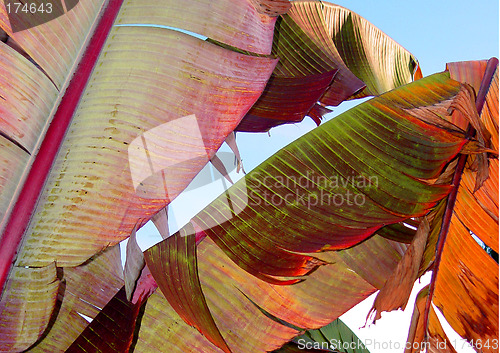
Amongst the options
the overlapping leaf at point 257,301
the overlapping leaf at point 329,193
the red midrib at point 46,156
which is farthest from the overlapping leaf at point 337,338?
the red midrib at point 46,156

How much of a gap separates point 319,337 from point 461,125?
0.83 meters

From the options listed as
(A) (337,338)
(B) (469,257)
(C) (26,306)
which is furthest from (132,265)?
(A) (337,338)

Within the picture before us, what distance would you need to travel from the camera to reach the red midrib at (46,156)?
813 millimetres

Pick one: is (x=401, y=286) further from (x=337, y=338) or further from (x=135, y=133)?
(x=337, y=338)

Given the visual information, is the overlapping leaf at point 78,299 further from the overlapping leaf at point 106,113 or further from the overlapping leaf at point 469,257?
the overlapping leaf at point 469,257

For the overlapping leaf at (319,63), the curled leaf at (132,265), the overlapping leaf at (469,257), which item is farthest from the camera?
the overlapping leaf at (319,63)

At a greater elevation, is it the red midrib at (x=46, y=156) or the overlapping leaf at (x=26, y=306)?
the red midrib at (x=46, y=156)

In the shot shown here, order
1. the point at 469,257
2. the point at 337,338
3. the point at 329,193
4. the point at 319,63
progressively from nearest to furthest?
the point at 329,193, the point at 469,257, the point at 319,63, the point at 337,338

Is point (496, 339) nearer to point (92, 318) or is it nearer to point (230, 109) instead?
point (230, 109)

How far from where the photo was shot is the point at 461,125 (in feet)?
3.02

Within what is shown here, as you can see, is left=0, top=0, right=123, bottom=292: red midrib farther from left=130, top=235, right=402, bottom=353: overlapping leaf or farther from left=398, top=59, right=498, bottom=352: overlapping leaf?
left=398, top=59, right=498, bottom=352: overlapping leaf

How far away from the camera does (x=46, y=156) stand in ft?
2.78

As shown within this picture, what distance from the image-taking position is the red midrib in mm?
813

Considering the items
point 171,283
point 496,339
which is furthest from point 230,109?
point 496,339
